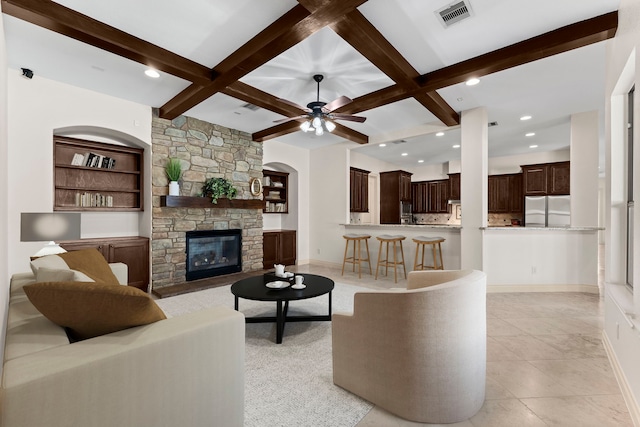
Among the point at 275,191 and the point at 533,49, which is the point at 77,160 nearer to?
the point at 275,191

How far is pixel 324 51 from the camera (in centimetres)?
296

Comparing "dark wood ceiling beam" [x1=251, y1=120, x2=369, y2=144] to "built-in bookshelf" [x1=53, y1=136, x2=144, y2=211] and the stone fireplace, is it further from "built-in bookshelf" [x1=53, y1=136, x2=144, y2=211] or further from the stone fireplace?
"built-in bookshelf" [x1=53, y1=136, x2=144, y2=211]

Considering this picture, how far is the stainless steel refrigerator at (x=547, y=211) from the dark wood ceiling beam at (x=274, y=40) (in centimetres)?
661

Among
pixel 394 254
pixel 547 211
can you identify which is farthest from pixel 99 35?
pixel 547 211

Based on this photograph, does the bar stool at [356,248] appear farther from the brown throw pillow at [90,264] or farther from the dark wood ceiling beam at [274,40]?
the brown throw pillow at [90,264]

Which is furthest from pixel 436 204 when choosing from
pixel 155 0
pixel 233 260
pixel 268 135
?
pixel 155 0

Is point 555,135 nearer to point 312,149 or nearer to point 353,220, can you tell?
point 353,220

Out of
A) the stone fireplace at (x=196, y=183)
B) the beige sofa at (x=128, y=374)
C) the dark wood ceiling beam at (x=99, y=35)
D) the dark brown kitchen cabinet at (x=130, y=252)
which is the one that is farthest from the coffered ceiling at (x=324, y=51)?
the beige sofa at (x=128, y=374)

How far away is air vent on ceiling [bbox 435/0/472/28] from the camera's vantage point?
7.55 feet

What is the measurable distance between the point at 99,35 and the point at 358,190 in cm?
551

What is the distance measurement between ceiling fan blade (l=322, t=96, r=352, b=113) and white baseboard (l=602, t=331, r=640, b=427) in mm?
3219

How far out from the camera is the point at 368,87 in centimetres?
379

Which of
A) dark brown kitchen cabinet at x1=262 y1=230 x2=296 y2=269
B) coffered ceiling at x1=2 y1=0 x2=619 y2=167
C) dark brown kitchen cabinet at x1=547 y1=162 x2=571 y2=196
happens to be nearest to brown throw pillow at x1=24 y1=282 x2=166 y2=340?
coffered ceiling at x1=2 y1=0 x2=619 y2=167

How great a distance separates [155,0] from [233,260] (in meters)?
4.26
